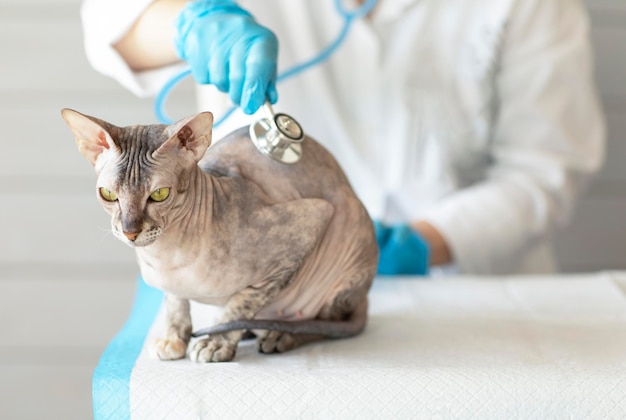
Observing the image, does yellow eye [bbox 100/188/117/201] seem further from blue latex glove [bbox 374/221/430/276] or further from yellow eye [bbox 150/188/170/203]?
blue latex glove [bbox 374/221/430/276]

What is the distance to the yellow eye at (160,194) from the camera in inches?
23.4

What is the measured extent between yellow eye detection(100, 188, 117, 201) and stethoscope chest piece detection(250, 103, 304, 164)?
0.51 feet

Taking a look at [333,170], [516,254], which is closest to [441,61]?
[516,254]

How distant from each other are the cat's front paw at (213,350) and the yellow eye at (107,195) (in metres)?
0.16

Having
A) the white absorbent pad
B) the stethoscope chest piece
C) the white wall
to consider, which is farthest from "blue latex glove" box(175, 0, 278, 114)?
the white wall

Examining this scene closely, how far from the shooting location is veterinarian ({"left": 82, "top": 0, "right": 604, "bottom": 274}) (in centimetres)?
127

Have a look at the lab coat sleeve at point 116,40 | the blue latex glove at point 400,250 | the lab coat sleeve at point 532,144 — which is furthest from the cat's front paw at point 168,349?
the lab coat sleeve at point 532,144

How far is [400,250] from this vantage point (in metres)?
1.12

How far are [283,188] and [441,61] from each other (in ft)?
2.35

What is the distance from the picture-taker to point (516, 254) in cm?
135

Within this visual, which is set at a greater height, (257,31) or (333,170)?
(257,31)

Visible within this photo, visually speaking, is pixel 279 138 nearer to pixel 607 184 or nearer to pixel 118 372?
pixel 118 372

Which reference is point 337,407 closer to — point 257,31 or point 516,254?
point 257,31

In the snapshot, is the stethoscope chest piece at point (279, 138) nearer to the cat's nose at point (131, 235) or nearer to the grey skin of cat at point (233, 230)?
the grey skin of cat at point (233, 230)
